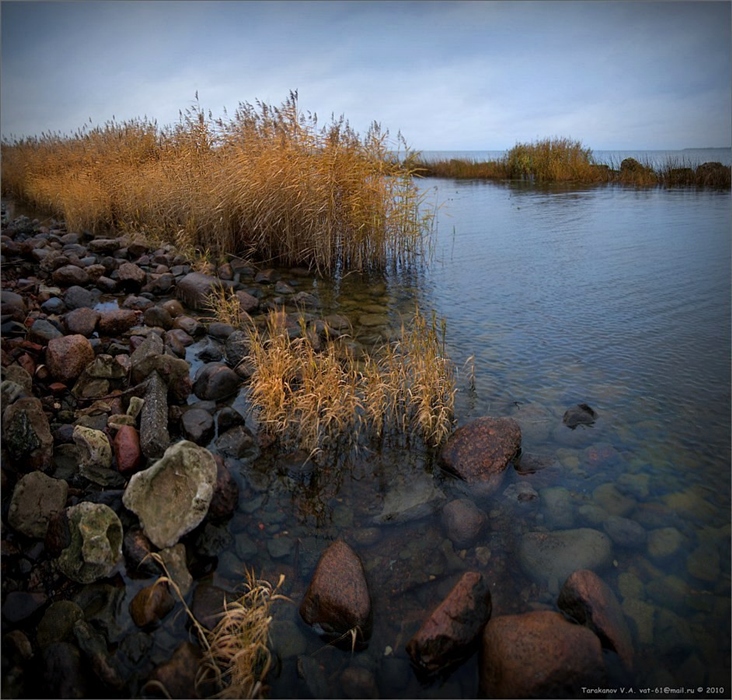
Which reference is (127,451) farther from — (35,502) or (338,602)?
(338,602)

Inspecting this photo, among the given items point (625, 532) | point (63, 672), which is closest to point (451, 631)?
point (625, 532)

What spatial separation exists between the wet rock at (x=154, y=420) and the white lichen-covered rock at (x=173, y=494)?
0.53 metres

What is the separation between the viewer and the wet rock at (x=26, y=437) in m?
3.71

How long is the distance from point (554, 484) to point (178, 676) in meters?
2.85

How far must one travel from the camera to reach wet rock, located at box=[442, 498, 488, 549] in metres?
3.47

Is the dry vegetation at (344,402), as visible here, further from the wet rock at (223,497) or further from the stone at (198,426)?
the wet rock at (223,497)

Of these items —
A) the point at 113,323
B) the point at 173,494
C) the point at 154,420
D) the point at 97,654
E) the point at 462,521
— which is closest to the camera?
the point at 97,654

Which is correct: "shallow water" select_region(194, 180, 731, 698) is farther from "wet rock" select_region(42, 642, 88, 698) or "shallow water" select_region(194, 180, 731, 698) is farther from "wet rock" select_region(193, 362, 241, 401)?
"wet rock" select_region(42, 642, 88, 698)

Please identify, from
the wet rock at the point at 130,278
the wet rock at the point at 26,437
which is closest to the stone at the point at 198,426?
the wet rock at the point at 26,437

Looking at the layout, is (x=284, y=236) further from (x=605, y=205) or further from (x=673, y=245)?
(x=605, y=205)

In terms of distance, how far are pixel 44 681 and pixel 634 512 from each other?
3735mm

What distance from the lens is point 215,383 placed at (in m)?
5.21

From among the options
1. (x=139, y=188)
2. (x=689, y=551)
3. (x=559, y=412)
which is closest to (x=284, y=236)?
(x=139, y=188)

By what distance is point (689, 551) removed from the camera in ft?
11.0
